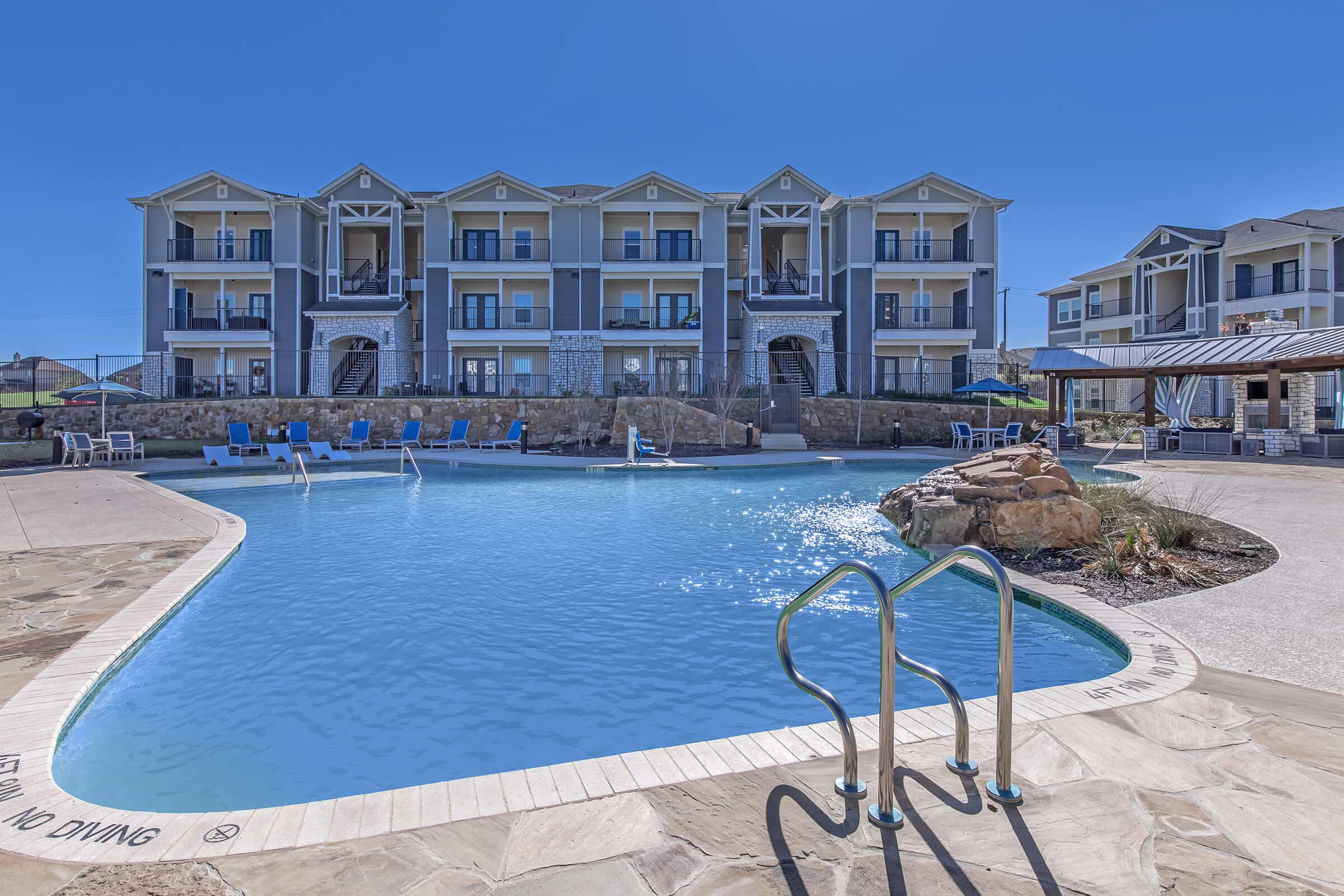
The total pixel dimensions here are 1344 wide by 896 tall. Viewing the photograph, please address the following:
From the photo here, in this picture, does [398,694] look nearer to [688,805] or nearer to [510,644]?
A: [510,644]

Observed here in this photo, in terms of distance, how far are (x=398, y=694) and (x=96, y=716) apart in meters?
1.56

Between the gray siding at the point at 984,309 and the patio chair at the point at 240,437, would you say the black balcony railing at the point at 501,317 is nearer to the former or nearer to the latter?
the patio chair at the point at 240,437

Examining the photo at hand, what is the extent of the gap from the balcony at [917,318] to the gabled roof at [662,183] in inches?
358

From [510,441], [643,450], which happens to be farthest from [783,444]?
[510,441]

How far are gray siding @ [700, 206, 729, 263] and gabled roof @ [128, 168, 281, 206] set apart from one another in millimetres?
18114

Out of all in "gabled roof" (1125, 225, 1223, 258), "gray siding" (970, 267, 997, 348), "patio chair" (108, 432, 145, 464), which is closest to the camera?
"patio chair" (108, 432, 145, 464)

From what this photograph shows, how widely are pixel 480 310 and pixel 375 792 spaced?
2901cm

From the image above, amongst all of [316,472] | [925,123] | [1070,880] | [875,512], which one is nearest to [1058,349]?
[925,123]

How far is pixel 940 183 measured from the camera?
2933cm

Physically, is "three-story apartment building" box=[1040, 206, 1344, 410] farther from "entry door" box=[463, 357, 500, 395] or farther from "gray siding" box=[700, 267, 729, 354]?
"entry door" box=[463, 357, 500, 395]

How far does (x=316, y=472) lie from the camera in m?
15.8

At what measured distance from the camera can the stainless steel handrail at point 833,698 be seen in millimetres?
2394

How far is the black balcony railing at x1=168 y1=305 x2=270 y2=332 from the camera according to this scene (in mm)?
28703

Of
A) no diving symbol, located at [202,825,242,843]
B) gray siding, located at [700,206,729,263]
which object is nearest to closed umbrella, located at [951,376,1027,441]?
gray siding, located at [700,206,729,263]
